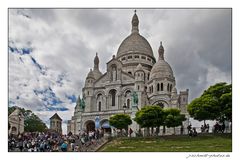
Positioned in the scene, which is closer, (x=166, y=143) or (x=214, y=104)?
(x=166, y=143)

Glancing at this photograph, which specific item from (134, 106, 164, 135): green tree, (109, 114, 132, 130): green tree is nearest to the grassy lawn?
(134, 106, 164, 135): green tree

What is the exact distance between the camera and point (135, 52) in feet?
A: 247

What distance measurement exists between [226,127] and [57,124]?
51.6 metres

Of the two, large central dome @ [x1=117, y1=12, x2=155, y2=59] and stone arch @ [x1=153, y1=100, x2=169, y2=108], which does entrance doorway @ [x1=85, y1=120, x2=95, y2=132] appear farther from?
large central dome @ [x1=117, y1=12, x2=155, y2=59]

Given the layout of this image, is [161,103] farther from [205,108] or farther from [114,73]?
[205,108]

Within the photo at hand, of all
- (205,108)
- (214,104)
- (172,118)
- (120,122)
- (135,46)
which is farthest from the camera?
(135,46)

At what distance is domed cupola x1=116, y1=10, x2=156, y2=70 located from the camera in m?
74.5

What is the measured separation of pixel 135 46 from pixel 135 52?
188 cm

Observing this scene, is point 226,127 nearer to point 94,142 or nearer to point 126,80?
point 94,142

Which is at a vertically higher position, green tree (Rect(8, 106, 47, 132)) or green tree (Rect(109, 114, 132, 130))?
green tree (Rect(109, 114, 132, 130))

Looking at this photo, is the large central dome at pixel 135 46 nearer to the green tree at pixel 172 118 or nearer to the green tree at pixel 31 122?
the green tree at pixel 31 122

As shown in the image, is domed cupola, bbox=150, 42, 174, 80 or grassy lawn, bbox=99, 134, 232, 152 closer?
grassy lawn, bbox=99, 134, 232, 152

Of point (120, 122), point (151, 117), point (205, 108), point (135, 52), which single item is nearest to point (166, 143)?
point (205, 108)
